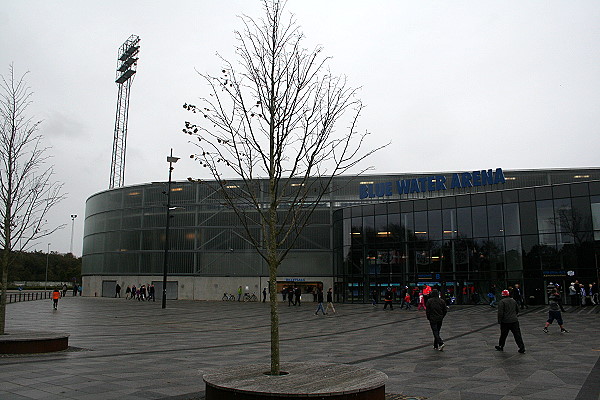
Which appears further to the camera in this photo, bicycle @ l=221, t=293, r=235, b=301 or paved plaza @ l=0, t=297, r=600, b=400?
bicycle @ l=221, t=293, r=235, b=301

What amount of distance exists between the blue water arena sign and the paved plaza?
2121cm

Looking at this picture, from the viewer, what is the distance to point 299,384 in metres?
7.18

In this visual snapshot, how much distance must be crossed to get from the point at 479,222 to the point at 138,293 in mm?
34441

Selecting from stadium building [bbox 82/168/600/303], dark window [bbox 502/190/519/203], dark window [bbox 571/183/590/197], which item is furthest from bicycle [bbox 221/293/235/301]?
dark window [bbox 571/183/590/197]

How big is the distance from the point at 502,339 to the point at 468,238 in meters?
24.9

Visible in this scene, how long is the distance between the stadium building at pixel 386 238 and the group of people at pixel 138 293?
158cm

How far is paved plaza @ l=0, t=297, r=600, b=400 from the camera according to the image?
8.93 m

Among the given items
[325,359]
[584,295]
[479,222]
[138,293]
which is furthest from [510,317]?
[138,293]

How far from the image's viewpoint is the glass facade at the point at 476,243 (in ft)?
110

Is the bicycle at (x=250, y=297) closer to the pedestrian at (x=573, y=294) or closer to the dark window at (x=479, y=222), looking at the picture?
the dark window at (x=479, y=222)

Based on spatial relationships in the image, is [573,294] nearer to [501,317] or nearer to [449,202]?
[449,202]

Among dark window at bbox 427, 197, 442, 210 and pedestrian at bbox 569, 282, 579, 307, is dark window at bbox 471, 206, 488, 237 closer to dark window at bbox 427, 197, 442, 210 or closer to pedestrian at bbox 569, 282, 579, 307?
dark window at bbox 427, 197, 442, 210

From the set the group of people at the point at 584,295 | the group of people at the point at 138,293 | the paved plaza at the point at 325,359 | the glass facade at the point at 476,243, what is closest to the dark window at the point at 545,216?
the glass facade at the point at 476,243

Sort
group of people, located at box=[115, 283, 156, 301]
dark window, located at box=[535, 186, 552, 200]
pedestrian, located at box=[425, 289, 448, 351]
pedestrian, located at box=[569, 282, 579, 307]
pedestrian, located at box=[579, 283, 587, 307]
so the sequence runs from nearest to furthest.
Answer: pedestrian, located at box=[425, 289, 448, 351] < pedestrian, located at box=[569, 282, 579, 307] < pedestrian, located at box=[579, 283, 587, 307] < dark window, located at box=[535, 186, 552, 200] < group of people, located at box=[115, 283, 156, 301]
